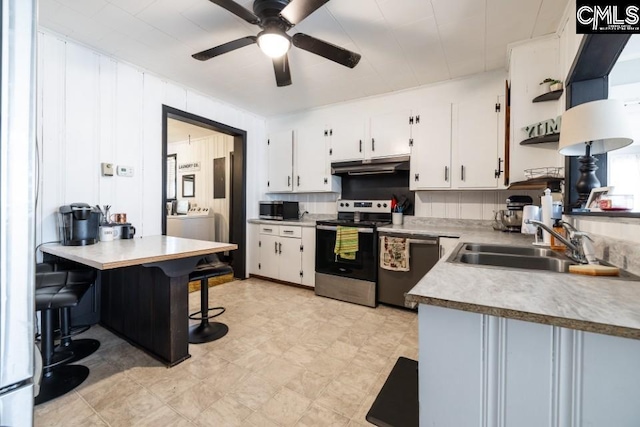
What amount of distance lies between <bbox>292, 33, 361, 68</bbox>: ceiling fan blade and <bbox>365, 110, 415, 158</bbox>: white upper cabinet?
51.2 inches

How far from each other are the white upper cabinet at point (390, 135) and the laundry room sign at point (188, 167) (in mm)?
→ 3698

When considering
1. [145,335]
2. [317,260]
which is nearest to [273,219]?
[317,260]

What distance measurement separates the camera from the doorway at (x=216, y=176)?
12.8 feet

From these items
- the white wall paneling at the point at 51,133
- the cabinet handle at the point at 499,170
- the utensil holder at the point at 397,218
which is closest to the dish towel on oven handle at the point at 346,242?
the utensil holder at the point at 397,218

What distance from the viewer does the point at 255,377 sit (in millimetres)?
1729

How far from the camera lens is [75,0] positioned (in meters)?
1.84

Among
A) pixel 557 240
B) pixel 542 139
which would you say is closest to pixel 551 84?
pixel 542 139

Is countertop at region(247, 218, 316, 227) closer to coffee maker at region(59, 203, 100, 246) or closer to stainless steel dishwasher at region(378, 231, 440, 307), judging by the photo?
stainless steel dishwasher at region(378, 231, 440, 307)

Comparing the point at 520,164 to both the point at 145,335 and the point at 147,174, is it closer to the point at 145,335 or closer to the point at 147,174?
the point at 145,335

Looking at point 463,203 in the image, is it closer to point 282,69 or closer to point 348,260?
point 348,260

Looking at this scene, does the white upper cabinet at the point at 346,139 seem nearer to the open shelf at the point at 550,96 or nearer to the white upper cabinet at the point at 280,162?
the white upper cabinet at the point at 280,162

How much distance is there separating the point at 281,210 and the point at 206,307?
5.99 feet

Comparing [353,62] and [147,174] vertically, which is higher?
[353,62]

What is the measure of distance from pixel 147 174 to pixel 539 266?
3.37 m
